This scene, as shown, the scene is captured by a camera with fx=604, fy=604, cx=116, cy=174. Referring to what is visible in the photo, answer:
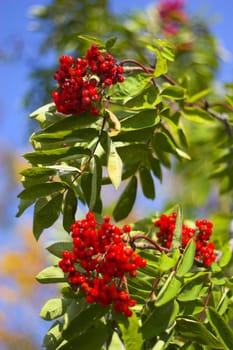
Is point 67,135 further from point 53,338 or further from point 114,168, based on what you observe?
point 53,338

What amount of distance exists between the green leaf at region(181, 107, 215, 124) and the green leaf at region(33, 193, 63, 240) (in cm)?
68

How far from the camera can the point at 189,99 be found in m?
2.13

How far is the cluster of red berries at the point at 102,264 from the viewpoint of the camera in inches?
48.2

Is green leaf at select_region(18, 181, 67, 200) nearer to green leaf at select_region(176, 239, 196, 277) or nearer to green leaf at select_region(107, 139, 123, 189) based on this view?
green leaf at select_region(107, 139, 123, 189)

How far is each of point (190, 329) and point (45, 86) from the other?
9.55ft

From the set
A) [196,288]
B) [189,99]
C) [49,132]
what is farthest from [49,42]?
[196,288]

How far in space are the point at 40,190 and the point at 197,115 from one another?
30.2 inches

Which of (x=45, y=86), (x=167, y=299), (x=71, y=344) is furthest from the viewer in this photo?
(x=45, y=86)

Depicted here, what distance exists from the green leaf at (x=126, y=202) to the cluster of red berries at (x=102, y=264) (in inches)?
23.7

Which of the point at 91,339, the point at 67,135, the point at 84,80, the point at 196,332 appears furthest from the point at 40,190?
the point at 196,332

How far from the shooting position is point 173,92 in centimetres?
179

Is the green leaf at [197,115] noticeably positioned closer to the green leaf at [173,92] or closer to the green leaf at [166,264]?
the green leaf at [173,92]

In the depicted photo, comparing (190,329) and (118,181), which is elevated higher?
(118,181)

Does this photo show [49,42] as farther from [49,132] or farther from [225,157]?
[49,132]
